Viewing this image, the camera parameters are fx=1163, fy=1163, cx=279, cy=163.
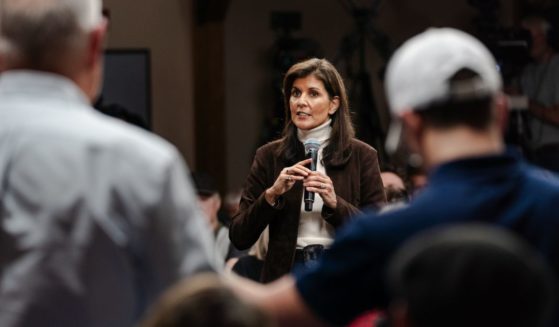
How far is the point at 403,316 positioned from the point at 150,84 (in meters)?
5.71

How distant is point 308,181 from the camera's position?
10.9 ft

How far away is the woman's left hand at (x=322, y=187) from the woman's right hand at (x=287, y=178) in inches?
0.8

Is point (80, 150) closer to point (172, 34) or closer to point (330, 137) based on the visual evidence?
point (330, 137)

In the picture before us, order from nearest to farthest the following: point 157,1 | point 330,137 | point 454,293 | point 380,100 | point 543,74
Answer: point 454,293 → point 330,137 → point 543,74 → point 157,1 → point 380,100

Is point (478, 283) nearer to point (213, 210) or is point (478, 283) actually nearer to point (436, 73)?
point (436, 73)

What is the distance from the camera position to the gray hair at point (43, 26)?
61.7 inches

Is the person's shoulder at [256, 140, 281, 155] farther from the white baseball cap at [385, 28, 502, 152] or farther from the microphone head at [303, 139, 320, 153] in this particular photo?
the white baseball cap at [385, 28, 502, 152]

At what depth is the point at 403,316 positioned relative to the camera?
4.43 feet

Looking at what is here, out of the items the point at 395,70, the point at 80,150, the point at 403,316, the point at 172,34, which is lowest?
the point at 172,34

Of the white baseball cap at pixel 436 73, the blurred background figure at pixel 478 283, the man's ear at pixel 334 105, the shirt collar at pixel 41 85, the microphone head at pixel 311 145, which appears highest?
the white baseball cap at pixel 436 73

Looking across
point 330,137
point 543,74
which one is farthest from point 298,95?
point 543,74

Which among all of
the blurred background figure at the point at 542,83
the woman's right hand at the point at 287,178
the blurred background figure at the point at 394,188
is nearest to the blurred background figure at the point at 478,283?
the woman's right hand at the point at 287,178

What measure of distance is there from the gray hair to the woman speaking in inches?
69.3

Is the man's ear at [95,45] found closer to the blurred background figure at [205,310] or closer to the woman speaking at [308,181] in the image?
the blurred background figure at [205,310]
